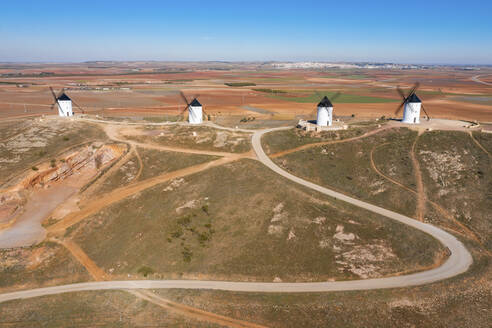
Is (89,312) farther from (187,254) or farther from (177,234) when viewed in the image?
(177,234)

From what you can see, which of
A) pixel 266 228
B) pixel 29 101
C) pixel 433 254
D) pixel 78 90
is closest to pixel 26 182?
Answer: pixel 266 228

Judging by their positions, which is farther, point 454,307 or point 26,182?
point 26,182

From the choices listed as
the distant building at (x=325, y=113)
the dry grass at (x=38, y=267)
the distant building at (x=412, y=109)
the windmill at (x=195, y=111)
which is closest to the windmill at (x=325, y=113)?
the distant building at (x=325, y=113)

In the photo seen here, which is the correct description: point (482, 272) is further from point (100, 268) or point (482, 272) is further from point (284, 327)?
point (100, 268)

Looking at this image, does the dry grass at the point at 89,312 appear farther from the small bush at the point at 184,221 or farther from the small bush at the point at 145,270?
the small bush at the point at 184,221

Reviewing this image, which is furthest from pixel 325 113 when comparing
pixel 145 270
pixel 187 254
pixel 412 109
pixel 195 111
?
pixel 145 270
